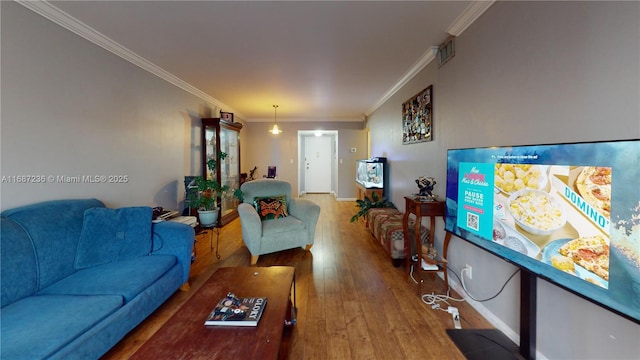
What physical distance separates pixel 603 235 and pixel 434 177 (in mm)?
1744

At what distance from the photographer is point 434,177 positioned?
269 cm

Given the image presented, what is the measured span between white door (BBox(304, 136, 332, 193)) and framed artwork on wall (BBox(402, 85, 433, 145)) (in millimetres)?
5253

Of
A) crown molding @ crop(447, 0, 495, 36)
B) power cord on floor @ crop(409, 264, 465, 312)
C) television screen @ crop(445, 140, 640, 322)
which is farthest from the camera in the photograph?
power cord on floor @ crop(409, 264, 465, 312)

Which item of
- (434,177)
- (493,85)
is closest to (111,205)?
(434,177)

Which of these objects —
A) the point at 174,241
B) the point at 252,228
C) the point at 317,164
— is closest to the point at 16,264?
the point at 174,241

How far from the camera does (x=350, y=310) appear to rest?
6.58ft

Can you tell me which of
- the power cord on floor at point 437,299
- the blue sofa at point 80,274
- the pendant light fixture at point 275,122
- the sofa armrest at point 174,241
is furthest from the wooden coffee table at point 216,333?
the pendant light fixture at point 275,122

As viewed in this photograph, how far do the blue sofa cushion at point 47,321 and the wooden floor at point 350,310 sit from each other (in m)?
0.38

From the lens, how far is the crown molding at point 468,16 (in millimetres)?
1812

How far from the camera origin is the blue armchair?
9.14 feet

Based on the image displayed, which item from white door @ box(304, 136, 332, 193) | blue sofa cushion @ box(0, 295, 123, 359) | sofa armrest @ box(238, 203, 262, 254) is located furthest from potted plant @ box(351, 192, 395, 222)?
white door @ box(304, 136, 332, 193)

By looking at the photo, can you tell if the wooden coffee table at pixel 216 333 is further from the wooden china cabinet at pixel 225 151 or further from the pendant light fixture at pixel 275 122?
the pendant light fixture at pixel 275 122

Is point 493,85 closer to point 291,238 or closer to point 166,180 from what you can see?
point 291,238

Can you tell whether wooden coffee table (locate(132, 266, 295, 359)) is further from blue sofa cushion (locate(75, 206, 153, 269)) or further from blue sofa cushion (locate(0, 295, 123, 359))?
blue sofa cushion (locate(75, 206, 153, 269))
